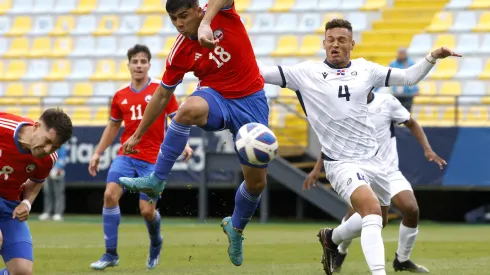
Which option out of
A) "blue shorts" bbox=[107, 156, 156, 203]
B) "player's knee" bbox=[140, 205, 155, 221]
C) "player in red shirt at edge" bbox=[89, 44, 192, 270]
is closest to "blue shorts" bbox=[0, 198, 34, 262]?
"player in red shirt at edge" bbox=[89, 44, 192, 270]

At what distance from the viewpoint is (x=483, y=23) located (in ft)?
64.8

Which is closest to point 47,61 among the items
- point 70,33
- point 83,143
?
point 70,33

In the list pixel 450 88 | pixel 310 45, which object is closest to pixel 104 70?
pixel 310 45

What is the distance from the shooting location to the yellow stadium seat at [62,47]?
76.5 ft

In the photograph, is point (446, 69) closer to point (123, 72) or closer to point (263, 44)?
point (263, 44)

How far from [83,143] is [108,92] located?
2517mm

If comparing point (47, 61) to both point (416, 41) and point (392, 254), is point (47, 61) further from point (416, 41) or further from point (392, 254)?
point (392, 254)

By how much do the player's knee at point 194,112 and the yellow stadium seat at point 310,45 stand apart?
12934 mm

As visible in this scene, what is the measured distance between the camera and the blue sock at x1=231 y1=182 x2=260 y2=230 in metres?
8.65

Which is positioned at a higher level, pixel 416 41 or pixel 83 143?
pixel 416 41

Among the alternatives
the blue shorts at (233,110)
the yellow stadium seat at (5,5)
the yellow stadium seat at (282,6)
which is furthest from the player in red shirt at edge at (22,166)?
the yellow stadium seat at (5,5)

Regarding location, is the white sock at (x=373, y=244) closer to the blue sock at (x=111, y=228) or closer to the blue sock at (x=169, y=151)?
the blue sock at (x=169, y=151)

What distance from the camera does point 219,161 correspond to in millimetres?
18516

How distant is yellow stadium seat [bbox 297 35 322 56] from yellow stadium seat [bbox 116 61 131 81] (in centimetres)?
395
